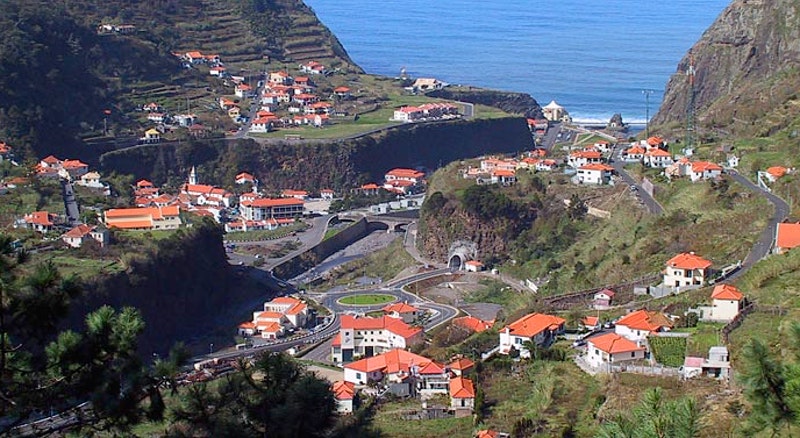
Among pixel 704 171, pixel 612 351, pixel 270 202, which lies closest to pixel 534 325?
pixel 612 351

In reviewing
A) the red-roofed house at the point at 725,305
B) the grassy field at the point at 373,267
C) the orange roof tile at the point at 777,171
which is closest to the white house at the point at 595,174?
the grassy field at the point at 373,267

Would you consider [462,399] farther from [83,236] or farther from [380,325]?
[83,236]

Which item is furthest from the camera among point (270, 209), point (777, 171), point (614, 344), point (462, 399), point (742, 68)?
point (742, 68)

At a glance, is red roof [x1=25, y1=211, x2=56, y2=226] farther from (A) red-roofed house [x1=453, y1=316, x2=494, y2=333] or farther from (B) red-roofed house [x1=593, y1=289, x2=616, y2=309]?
(B) red-roofed house [x1=593, y1=289, x2=616, y2=309]

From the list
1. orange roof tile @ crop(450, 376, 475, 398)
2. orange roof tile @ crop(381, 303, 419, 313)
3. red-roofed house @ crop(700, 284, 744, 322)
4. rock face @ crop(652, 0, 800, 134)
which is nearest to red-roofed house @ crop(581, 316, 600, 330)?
red-roofed house @ crop(700, 284, 744, 322)

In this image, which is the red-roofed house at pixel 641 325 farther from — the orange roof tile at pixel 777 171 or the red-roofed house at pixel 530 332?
the orange roof tile at pixel 777 171

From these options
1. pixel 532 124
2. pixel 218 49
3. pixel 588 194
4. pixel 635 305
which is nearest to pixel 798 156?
pixel 588 194

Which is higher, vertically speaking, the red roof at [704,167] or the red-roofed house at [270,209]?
the red roof at [704,167]
